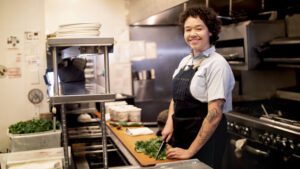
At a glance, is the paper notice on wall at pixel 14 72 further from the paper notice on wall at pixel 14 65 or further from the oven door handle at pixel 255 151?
the oven door handle at pixel 255 151

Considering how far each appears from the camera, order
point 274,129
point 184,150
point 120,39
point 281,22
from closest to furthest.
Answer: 1. point 184,150
2. point 274,129
3. point 281,22
4. point 120,39

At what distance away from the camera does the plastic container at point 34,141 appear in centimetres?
213

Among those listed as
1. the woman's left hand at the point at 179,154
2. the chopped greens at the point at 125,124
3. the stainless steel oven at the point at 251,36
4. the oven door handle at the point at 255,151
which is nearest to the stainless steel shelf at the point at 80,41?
the woman's left hand at the point at 179,154

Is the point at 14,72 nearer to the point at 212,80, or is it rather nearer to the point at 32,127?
the point at 32,127

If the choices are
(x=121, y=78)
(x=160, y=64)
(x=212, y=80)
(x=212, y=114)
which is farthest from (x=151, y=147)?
(x=160, y=64)

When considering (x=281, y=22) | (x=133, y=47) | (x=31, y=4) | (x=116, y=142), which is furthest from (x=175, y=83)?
(x=133, y=47)

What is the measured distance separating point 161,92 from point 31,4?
7.41ft

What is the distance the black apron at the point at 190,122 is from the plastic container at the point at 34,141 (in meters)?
0.77

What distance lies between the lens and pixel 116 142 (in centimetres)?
251

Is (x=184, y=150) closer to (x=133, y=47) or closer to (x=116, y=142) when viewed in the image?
(x=116, y=142)

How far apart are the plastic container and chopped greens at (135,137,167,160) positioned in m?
0.52

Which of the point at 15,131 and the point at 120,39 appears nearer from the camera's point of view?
the point at 15,131

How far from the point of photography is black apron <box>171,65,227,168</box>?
213 centimetres

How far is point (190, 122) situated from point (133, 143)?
0.47m
